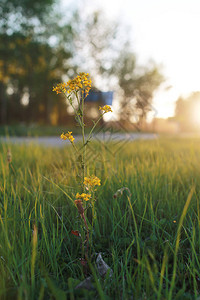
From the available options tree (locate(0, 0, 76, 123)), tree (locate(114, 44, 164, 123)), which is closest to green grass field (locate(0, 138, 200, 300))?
tree (locate(0, 0, 76, 123))

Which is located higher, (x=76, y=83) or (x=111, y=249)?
(x=76, y=83)

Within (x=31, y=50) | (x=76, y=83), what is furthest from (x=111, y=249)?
(x=31, y=50)

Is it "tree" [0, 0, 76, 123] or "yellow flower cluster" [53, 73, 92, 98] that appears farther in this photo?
"tree" [0, 0, 76, 123]

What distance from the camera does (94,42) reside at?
20.5m

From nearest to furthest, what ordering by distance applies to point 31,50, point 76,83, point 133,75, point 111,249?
point 76,83 < point 111,249 < point 31,50 < point 133,75

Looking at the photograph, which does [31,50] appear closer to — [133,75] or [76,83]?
[133,75]

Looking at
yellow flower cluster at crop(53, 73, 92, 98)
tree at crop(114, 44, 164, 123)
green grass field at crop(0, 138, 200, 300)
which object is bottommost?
green grass field at crop(0, 138, 200, 300)

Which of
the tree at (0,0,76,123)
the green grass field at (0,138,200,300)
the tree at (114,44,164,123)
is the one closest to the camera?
the green grass field at (0,138,200,300)

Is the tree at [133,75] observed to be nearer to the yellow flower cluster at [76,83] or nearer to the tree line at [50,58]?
the tree line at [50,58]

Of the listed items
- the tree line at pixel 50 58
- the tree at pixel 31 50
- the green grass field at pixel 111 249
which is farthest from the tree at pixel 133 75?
the green grass field at pixel 111 249

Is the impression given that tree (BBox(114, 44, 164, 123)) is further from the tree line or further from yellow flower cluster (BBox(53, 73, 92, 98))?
yellow flower cluster (BBox(53, 73, 92, 98))

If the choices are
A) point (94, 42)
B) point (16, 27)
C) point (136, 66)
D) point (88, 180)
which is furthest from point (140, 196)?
point (136, 66)

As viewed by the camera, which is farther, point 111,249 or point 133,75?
point 133,75

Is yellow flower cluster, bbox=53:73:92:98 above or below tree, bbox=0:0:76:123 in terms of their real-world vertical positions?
below
